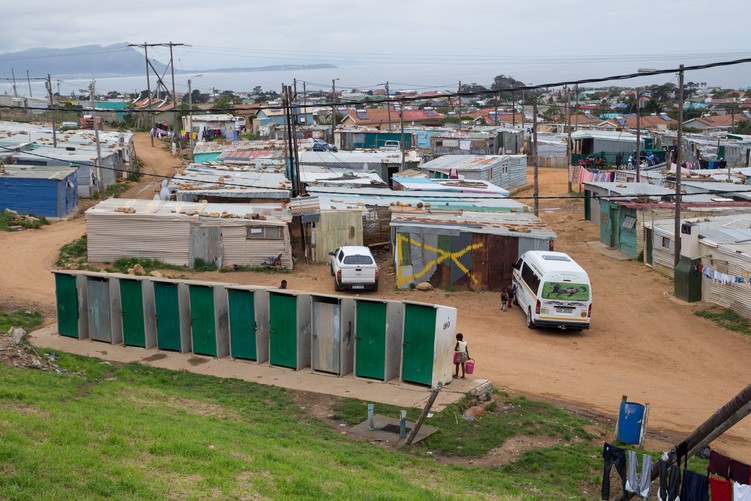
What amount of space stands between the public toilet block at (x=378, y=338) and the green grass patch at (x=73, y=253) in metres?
15.3

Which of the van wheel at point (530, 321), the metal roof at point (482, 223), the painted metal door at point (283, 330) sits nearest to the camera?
the painted metal door at point (283, 330)

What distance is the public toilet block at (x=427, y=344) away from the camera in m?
15.9

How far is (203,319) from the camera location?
17.8 metres

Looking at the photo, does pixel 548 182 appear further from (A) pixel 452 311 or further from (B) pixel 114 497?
(B) pixel 114 497

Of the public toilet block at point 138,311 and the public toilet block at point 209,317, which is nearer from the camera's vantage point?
the public toilet block at point 209,317

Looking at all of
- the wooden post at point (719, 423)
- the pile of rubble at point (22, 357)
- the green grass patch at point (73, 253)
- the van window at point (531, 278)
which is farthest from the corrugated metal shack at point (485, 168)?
the wooden post at point (719, 423)

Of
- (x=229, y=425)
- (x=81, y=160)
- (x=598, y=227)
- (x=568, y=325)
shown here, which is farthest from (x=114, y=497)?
(x=81, y=160)

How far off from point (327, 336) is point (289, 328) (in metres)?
0.86

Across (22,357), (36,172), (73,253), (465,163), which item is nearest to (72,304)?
(22,357)

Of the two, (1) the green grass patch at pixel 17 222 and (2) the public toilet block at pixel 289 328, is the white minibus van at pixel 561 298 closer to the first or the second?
(2) the public toilet block at pixel 289 328

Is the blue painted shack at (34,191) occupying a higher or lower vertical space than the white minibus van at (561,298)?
higher

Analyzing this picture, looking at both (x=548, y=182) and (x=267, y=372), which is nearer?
(x=267, y=372)

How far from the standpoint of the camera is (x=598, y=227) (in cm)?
3847

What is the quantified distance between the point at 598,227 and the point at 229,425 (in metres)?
28.9
